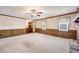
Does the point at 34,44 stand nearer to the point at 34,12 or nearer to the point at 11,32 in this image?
the point at 11,32

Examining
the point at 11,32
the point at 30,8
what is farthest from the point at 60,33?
the point at 11,32

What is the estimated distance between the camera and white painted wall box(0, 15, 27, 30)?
6.40ft

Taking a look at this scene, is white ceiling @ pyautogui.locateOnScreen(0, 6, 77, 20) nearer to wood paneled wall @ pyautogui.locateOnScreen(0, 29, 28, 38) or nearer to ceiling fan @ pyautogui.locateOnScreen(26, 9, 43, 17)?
ceiling fan @ pyautogui.locateOnScreen(26, 9, 43, 17)

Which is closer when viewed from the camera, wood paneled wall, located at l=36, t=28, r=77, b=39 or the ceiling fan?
wood paneled wall, located at l=36, t=28, r=77, b=39

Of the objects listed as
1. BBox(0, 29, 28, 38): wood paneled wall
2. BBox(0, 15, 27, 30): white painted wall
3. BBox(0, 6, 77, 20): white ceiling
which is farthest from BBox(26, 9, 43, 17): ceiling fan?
BBox(0, 29, 28, 38): wood paneled wall

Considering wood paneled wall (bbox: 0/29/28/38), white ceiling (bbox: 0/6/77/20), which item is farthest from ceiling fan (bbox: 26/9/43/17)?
wood paneled wall (bbox: 0/29/28/38)

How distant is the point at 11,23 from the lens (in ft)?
6.59

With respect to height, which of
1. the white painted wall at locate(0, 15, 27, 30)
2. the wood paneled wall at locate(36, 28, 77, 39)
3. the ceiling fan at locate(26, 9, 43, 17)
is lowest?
the wood paneled wall at locate(36, 28, 77, 39)

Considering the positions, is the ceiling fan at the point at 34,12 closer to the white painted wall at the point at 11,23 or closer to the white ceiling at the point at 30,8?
the white ceiling at the point at 30,8

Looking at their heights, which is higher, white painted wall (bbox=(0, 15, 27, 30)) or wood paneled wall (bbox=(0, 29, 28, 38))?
white painted wall (bbox=(0, 15, 27, 30))

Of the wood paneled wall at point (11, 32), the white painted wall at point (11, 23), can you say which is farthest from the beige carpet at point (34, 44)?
the white painted wall at point (11, 23)

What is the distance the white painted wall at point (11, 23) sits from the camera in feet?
6.40
